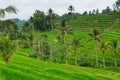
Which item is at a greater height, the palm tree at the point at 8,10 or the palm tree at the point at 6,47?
the palm tree at the point at 8,10

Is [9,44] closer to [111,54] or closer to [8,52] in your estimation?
[8,52]

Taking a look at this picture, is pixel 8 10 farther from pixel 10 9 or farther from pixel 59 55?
pixel 59 55

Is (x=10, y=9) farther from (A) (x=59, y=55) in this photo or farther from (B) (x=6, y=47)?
(A) (x=59, y=55)

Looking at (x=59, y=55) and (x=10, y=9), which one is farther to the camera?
(x=59, y=55)

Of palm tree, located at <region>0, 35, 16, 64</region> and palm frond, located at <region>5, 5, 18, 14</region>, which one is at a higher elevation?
palm frond, located at <region>5, 5, 18, 14</region>

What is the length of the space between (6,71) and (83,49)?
4923 inches

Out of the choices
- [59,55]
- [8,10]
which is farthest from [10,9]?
[59,55]

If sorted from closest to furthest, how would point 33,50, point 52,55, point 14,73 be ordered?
point 14,73
point 52,55
point 33,50

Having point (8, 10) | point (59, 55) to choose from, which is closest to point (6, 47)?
point (8, 10)

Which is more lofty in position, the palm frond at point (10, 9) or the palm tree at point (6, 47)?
the palm frond at point (10, 9)

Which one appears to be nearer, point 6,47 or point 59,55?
point 6,47

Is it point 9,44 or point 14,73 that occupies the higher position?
point 9,44

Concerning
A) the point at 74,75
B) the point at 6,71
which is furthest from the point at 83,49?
the point at 6,71

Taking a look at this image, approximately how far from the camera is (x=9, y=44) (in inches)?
1724
